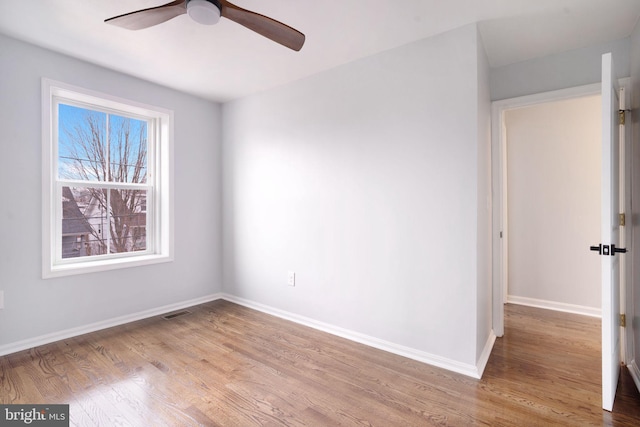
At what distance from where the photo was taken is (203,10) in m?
1.65

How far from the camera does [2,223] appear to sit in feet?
Result: 8.31

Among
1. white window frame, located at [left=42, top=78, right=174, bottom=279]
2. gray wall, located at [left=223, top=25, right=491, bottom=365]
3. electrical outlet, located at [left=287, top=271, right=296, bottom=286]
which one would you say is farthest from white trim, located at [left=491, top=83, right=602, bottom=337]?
white window frame, located at [left=42, top=78, right=174, bottom=279]

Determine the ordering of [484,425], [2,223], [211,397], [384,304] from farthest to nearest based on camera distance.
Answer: [384,304]
[2,223]
[211,397]
[484,425]

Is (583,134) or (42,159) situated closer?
(42,159)

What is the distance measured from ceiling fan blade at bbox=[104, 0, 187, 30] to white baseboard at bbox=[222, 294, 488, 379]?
2644 mm

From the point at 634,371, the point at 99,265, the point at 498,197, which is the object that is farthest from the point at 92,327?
the point at 634,371

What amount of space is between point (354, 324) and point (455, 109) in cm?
194

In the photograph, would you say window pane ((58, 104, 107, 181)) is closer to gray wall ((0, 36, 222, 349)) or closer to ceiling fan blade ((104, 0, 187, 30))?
gray wall ((0, 36, 222, 349))

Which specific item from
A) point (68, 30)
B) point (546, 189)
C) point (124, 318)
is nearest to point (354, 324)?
point (124, 318)

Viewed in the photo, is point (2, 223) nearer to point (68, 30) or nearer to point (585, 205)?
point (68, 30)

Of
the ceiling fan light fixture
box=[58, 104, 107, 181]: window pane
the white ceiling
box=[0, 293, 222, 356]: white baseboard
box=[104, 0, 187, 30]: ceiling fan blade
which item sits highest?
the white ceiling

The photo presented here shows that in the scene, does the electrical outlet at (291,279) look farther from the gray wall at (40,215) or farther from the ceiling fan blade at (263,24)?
the ceiling fan blade at (263,24)

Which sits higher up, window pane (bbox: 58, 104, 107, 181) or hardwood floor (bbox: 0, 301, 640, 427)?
window pane (bbox: 58, 104, 107, 181)

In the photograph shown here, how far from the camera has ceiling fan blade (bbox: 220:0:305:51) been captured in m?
1.68
